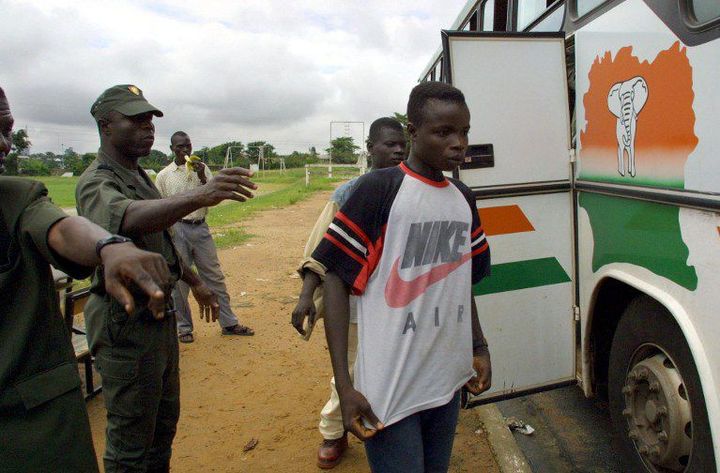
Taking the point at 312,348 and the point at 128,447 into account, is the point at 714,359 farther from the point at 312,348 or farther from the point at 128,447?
the point at 312,348

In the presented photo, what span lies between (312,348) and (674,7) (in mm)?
3908

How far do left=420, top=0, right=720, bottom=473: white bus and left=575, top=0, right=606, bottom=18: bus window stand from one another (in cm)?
1

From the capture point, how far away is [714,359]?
1.87m

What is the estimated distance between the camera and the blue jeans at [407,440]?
66.7 inches

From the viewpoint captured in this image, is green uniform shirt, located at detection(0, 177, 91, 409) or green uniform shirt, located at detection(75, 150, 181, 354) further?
green uniform shirt, located at detection(75, 150, 181, 354)

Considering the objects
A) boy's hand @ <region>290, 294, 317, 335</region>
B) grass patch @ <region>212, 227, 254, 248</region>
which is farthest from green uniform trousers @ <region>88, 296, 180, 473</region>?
grass patch @ <region>212, 227, 254, 248</region>

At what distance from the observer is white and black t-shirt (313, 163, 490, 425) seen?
1659 millimetres

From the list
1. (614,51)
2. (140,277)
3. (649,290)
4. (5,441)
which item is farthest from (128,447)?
(614,51)

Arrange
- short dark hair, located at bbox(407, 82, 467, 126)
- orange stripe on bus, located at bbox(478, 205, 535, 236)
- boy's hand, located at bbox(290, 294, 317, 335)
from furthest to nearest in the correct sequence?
1. orange stripe on bus, located at bbox(478, 205, 535, 236)
2. boy's hand, located at bbox(290, 294, 317, 335)
3. short dark hair, located at bbox(407, 82, 467, 126)

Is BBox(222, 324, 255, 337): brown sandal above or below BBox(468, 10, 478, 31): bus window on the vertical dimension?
below

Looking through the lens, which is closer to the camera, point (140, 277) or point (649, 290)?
point (140, 277)

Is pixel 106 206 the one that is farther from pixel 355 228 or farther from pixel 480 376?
pixel 480 376

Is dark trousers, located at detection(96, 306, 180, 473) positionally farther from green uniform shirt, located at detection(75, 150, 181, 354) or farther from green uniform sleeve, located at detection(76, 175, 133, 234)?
green uniform sleeve, located at detection(76, 175, 133, 234)

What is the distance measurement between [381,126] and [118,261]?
7.28 ft
